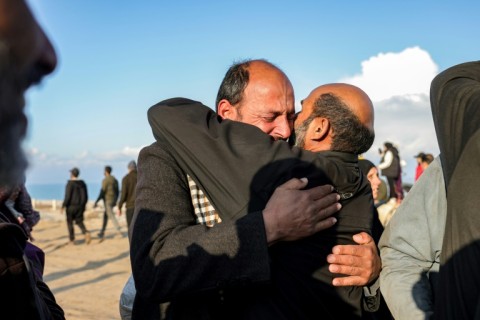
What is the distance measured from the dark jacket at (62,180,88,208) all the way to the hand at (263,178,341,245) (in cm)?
1291

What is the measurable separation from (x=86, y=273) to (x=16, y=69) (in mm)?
9778

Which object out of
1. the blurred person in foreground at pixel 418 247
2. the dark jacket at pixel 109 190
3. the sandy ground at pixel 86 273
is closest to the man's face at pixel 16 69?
the blurred person in foreground at pixel 418 247

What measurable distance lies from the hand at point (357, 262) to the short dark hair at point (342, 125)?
0.39 m

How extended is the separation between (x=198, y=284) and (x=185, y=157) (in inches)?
18.0

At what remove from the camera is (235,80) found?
7.23 ft

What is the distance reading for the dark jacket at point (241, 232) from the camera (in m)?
1.79

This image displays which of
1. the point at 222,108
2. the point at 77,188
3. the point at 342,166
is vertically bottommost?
the point at 77,188

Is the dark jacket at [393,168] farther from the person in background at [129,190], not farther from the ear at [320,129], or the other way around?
the ear at [320,129]

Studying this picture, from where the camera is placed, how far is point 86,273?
10102 millimetres

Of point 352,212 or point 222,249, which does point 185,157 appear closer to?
point 222,249

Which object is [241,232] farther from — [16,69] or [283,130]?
[16,69]

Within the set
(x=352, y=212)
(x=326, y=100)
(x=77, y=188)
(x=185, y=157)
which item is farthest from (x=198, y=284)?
(x=77, y=188)

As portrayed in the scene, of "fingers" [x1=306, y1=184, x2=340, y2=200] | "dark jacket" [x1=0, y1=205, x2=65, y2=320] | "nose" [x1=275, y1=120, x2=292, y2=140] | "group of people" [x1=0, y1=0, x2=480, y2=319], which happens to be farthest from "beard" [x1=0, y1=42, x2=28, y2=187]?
"nose" [x1=275, y1=120, x2=292, y2=140]

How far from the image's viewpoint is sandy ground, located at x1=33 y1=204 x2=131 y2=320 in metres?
7.46
